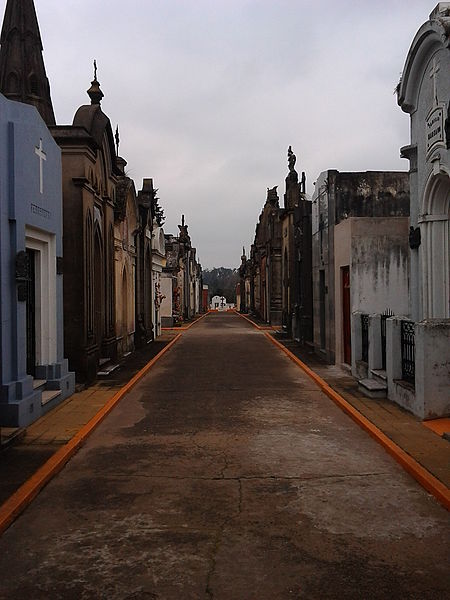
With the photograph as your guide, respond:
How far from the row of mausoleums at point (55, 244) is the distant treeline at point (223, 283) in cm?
11524

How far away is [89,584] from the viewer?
4.36 m

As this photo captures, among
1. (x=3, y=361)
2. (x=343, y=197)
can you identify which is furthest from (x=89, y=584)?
(x=343, y=197)

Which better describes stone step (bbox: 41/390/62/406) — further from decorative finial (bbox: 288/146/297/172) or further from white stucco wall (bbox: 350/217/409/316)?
decorative finial (bbox: 288/146/297/172)

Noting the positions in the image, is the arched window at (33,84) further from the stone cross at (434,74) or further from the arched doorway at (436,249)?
the arched doorway at (436,249)

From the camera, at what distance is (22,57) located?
19141 mm

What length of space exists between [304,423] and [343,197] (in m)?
9.07

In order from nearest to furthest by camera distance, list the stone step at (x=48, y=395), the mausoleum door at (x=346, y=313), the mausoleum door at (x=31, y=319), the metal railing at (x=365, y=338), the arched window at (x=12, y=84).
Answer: the stone step at (x=48, y=395)
the mausoleum door at (x=31, y=319)
the metal railing at (x=365, y=338)
the mausoleum door at (x=346, y=313)
the arched window at (x=12, y=84)

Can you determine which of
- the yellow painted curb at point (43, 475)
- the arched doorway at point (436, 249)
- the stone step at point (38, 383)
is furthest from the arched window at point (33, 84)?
the arched doorway at point (436, 249)

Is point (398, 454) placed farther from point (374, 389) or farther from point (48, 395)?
point (48, 395)

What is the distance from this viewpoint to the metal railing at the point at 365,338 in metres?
13.5

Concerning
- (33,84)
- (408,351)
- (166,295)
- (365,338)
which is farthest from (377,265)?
(166,295)

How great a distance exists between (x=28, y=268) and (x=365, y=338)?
23.7ft

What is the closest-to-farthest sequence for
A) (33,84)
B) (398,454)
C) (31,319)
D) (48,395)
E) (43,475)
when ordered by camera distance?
(43,475) → (398,454) → (48,395) → (31,319) → (33,84)

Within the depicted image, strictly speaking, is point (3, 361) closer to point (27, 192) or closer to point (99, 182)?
point (27, 192)
